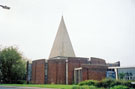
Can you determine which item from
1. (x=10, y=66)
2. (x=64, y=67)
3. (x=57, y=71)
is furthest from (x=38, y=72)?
(x=10, y=66)

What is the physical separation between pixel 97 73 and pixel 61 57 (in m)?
11.7

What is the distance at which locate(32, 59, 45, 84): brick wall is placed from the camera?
42812 millimetres

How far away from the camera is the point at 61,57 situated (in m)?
44.7

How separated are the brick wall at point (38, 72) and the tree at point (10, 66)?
6405 mm

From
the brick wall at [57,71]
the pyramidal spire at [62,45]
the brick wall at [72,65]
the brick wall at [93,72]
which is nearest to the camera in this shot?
the brick wall at [93,72]

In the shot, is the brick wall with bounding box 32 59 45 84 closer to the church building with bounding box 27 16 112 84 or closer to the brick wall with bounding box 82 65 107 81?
the church building with bounding box 27 16 112 84

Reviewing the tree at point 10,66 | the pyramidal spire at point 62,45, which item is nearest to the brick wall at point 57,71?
the pyramidal spire at point 62,45

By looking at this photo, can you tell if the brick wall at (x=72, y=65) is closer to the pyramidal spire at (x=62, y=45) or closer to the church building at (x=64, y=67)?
the church building at (x=64, y=67)

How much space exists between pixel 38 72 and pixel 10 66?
1075 cm

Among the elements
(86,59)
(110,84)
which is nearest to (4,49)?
(86,59)

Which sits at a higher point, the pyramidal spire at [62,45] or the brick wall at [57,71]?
the pyramidal spire at [62,45]

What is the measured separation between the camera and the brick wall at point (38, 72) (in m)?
42.8

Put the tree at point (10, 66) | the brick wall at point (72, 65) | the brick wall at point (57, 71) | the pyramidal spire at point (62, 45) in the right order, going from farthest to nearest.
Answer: the tree at point (10, 66)
the pyramidal spire at point (62, 45)
the brick wall at point (57, 71)
the brick wall at point (72, 65)

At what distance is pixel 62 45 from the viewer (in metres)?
46.0
